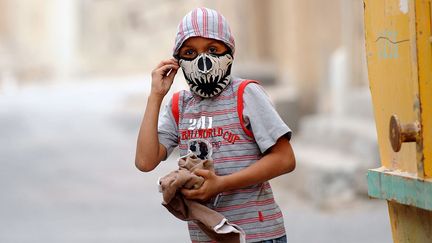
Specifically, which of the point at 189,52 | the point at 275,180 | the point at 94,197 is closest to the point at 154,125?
the point at 189,52

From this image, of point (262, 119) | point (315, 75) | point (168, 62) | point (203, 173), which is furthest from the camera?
point (315, 75)

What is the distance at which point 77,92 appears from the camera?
138 feet

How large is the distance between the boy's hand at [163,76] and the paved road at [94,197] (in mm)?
5644

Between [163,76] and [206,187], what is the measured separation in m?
0.54

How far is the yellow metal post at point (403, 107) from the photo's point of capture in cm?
375

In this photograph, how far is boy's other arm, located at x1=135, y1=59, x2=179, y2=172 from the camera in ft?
14.6

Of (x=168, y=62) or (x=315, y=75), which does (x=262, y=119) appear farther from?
(x=315, y=75)

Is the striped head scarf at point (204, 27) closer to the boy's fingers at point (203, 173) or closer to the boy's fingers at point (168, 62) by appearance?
the boy's fingers at point (168, 62)

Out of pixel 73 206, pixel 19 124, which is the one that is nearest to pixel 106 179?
pixel 73 206

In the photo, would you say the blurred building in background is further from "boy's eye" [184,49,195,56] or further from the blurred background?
"boy's eye" [184,49,195,56]

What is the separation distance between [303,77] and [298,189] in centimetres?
612

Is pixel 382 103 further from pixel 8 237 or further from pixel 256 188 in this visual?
pixel 8 237

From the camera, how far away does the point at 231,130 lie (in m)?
4.31

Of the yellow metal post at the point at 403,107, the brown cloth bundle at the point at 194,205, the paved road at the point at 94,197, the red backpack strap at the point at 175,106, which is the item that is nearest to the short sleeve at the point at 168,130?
the red backpack strap at the point at 175,106
